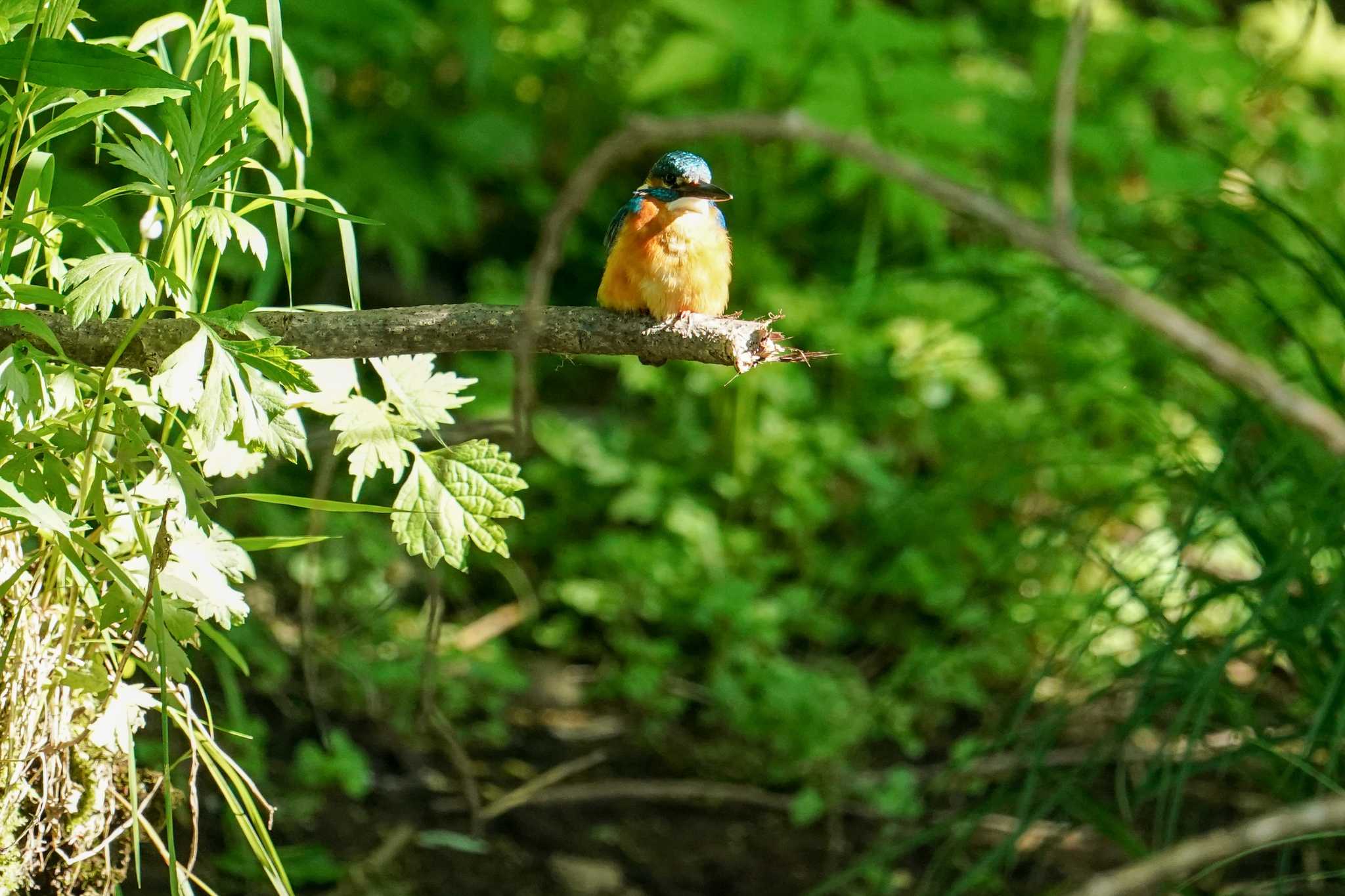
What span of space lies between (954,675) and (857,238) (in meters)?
1.77

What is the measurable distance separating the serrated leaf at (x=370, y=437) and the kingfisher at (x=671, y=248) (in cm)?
41

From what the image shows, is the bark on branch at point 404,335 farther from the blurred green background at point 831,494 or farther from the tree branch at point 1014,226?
the blurred green background at point 831,494

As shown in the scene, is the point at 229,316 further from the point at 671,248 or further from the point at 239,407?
the point at 671,248

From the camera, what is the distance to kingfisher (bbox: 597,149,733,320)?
73.2 inches

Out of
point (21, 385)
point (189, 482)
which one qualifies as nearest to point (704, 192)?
point (189, 482)

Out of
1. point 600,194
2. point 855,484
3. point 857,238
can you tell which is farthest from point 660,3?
point 855,484

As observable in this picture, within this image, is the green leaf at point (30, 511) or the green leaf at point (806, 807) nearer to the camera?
the green leaf at point (30, 511)

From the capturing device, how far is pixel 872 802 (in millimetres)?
3428

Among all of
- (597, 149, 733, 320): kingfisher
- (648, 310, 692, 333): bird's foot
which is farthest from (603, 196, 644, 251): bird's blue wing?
(648, 310, 692, 333): bird's foot

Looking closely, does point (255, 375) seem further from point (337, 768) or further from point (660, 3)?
point (660, 3)

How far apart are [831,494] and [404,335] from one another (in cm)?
312

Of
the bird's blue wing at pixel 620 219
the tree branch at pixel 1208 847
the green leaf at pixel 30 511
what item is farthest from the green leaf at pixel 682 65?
the tree branch at pixel 1208 847

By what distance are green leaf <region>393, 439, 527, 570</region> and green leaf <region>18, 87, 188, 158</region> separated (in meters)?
0.51

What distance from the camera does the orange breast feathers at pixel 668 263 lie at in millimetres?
1858
